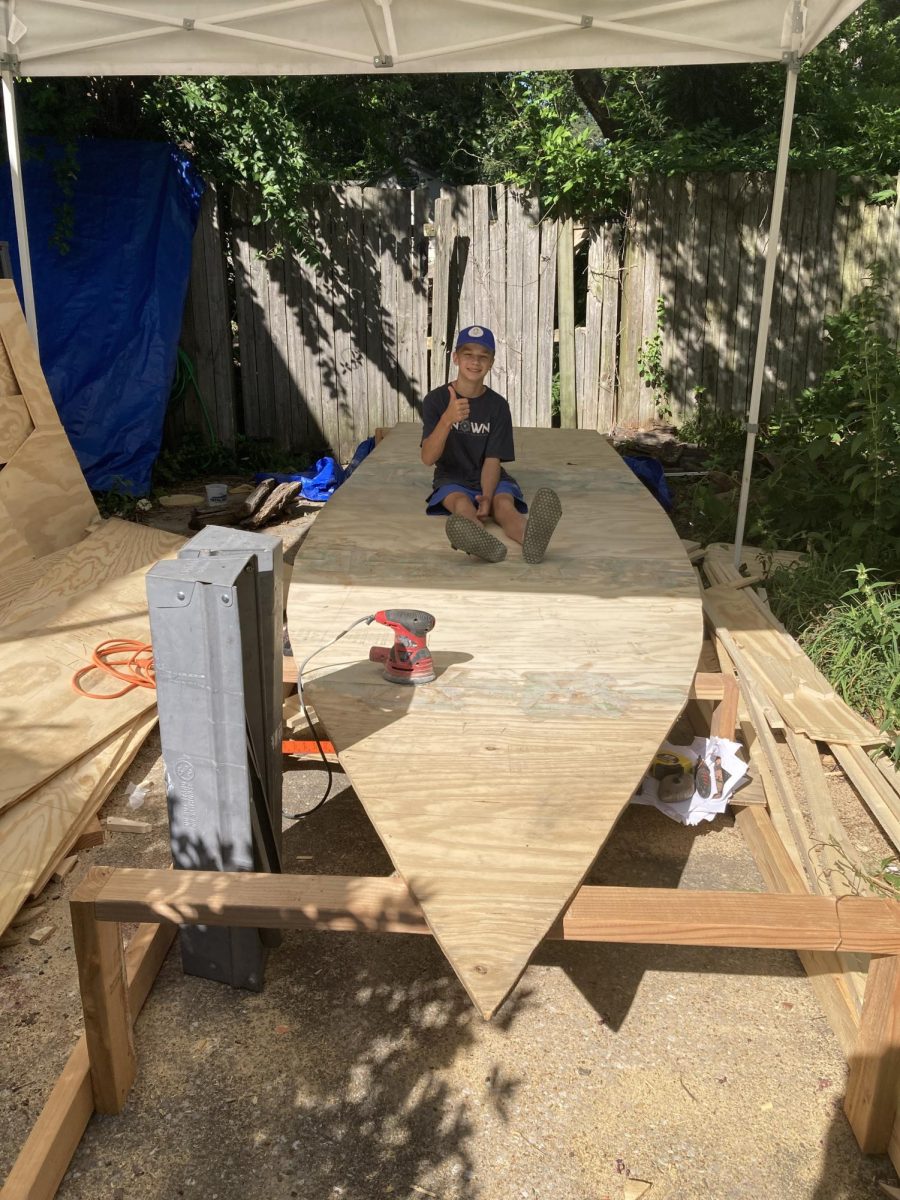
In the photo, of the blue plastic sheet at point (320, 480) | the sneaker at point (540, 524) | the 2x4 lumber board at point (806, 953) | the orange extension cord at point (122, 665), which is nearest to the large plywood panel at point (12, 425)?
the orange extension cord at point (122, 665)

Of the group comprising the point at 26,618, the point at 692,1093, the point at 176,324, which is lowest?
the point at 692,1093

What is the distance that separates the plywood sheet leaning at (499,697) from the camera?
219cm

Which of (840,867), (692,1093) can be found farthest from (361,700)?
(840,867)

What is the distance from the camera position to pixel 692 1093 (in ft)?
8.17

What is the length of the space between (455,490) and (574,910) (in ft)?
9.72

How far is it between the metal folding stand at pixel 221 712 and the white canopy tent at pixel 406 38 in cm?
345

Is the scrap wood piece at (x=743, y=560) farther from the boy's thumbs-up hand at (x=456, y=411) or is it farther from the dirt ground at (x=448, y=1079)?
the dirt ground at (x=448, y=1079)

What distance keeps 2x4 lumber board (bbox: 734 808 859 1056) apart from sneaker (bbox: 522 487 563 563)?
1308 mm

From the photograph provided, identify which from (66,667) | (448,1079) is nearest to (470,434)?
(66,667)

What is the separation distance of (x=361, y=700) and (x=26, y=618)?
8.84 ft

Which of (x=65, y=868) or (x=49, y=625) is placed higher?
(x=49, y=625)

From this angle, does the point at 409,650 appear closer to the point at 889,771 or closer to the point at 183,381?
the point at 889,771

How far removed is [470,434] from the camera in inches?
206

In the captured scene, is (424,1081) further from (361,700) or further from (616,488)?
(616,488)
